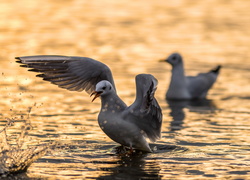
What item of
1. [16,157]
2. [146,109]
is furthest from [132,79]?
[16,157]

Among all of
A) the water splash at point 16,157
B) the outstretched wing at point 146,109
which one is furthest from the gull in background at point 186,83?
the water splash at point 16,157

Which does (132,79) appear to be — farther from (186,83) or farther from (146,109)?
(146,109)

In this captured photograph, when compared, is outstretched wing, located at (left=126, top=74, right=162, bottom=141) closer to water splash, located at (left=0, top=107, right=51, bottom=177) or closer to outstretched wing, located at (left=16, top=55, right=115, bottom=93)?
outstretched wing, located at (left=16, top=55, right=115, bottom=93)

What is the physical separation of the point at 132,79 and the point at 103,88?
24.1 ft

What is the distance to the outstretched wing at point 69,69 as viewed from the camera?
11094 mm

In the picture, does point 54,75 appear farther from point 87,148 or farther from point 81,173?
point 81,173

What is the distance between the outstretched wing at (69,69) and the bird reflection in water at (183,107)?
249 cm

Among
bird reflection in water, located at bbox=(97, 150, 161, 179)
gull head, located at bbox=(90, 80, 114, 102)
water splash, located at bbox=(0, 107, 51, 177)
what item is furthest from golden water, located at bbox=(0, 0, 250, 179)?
gull head, located at bbox=(90, 80, 114, 102)

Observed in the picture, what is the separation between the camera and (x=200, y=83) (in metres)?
17.0

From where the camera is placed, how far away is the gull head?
10259 mm

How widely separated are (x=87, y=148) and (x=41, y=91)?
206 inches

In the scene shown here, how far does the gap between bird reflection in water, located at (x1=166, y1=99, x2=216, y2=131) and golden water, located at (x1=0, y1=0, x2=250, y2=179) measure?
22 mm

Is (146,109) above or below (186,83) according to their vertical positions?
above

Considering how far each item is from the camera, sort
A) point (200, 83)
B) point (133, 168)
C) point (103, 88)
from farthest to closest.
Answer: point (200, 83) < point (103, 88) < point (133, 168)
